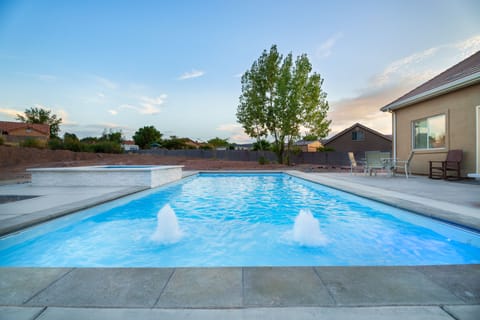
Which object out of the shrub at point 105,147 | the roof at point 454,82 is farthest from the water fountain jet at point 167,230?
the shrub at point 105,147

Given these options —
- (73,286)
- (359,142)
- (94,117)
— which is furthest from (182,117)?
(359,142)

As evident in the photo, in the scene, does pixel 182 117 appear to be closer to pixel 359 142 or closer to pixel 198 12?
pixel 198 12

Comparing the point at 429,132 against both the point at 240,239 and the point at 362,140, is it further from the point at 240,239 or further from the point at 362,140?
the point at 362,140

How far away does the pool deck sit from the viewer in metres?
1.40

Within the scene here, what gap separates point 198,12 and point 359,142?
81.1ft

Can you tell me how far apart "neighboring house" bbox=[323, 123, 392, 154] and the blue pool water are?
25.5m

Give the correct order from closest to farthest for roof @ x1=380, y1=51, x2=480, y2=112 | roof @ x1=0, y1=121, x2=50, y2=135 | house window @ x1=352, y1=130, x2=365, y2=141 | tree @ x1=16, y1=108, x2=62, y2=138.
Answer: roof @ x1=380, y1=51, x2=480, y2=112 → house window @ x1=352, y1=130, x2=365, y2=141 → roof @ x1=0, y1=121, x2=50, y2=135 → tree @ x1=16, y1=108, x2=62, y2=138

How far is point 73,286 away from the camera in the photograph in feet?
5.66

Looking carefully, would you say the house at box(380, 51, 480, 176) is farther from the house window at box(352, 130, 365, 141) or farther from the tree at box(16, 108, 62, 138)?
the tree at box(16, 108, 62, 138)

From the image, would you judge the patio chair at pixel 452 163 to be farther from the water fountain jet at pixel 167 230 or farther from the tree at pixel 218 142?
the tree at pixel 218 142

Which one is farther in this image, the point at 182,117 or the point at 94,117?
the point at 182,117

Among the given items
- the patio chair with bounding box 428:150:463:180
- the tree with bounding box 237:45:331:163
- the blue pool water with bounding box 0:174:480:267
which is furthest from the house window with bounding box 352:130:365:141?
the blue pool water with bounding box 0:174:480:267

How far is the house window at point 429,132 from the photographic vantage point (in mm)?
8445

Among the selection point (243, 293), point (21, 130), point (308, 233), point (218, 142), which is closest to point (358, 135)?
point (218, 142)
